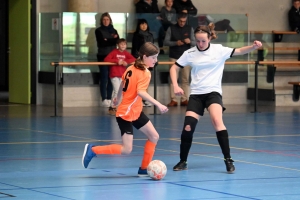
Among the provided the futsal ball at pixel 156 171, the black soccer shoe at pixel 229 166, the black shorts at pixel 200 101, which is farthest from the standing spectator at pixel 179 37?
the futsal ball at pixel 156 171

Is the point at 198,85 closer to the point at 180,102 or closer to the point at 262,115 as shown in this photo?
the point at 262,115

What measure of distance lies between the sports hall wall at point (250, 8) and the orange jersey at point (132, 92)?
15.0 m

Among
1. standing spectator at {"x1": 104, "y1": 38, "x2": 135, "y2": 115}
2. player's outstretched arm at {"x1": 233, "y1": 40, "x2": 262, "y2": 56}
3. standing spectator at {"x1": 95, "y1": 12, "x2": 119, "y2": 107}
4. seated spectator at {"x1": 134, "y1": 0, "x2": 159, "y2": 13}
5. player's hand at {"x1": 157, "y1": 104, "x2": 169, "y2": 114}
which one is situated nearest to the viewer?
player's hand at {"x1": 157, "y1": 104, "x2": 169, "y2": 114}

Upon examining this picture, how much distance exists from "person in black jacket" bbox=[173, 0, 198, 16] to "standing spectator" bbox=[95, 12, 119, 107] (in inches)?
114

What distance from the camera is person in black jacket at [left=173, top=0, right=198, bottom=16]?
23.2 m

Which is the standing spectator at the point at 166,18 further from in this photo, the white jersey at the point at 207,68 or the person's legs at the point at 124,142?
the person's legs at the point at 124,142

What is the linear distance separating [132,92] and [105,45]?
38.7 ft

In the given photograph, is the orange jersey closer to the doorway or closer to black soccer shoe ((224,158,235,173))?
black soccer shoe ((224,158,235,173))

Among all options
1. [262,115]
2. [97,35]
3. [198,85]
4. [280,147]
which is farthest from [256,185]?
[97,35]

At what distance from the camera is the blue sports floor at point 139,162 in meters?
8.26

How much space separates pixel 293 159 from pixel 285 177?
5.90 ft

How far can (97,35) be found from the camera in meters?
21.0

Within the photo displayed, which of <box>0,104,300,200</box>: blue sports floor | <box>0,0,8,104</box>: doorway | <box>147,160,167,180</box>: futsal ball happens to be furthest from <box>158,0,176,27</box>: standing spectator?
<box>147,160,167,180</box>: futsal ball

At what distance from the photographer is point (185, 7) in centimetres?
2344
